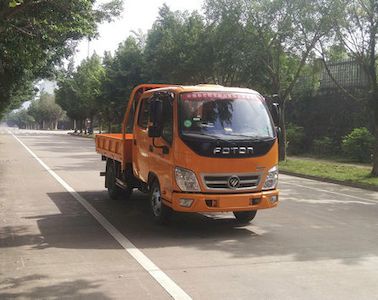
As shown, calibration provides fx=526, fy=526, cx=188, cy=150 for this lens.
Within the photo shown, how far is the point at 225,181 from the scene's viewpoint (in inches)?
320

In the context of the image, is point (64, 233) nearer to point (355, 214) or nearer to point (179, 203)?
point (179, 203)

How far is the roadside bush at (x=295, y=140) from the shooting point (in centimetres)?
2955

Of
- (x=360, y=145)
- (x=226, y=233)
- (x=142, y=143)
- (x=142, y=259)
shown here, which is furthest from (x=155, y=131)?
(x=360, y=145)

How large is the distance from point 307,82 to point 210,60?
5.72m

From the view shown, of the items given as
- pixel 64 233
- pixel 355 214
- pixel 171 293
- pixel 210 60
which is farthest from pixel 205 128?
pixel 210 60

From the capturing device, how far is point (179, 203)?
8047mm

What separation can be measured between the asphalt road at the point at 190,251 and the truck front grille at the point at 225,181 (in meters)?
0.77

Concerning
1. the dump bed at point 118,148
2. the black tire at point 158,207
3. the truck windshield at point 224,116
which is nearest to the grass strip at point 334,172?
the dump bed at point 118,148

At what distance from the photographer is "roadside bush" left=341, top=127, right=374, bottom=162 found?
23.8 metres

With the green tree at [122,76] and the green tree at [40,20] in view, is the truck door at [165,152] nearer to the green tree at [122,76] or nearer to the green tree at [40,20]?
the green tree at [40,20]

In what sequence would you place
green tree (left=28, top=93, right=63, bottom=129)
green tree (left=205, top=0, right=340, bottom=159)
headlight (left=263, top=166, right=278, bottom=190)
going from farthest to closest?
green tree (left=28, top=93, right=63, bottom=129) → green tree (left=205, top=0, right=340, bottom=159) → headlight (left=263, top=166, right=278, bottom=190)

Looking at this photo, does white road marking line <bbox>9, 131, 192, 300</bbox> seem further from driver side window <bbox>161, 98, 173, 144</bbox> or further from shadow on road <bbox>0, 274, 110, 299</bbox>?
driver side window <bbox>161, 98, 173, 144</bbox>

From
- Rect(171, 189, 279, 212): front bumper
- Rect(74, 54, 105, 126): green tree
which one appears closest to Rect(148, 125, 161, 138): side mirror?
Rect(171, 189, 279, 212): front bumper

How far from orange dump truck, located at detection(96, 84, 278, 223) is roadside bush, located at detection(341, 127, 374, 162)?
15.9 m
